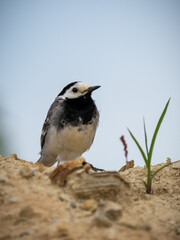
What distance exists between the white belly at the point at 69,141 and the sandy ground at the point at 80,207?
1.86 metres

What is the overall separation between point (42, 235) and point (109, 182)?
1.01 meters

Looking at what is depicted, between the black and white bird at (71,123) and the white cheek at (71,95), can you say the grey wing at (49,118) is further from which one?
the white cheek at (71,95)

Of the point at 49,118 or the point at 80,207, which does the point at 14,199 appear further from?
the point at 49,118

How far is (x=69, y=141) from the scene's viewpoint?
5.50m

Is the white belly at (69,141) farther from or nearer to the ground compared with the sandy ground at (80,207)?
farther from the ground

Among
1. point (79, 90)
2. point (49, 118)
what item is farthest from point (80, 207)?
point (49, 118)

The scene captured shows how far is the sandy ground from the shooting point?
7.50 feet

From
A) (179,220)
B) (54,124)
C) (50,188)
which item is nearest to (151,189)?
(179,220)

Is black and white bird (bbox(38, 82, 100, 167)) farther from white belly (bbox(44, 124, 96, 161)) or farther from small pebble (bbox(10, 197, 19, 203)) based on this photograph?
small pebble (bbox(10, 197, 19, 203))

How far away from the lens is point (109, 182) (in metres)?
2.98

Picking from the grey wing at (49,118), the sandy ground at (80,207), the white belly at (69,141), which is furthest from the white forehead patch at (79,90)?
the sandy ground at (80,207)

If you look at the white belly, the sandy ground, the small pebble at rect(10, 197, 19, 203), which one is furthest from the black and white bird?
the small pebble at rect(10, 197, 19, 203)

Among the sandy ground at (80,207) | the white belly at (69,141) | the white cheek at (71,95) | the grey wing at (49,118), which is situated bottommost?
the sandy ground at (80,207)

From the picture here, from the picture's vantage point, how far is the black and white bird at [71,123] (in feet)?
17.9
